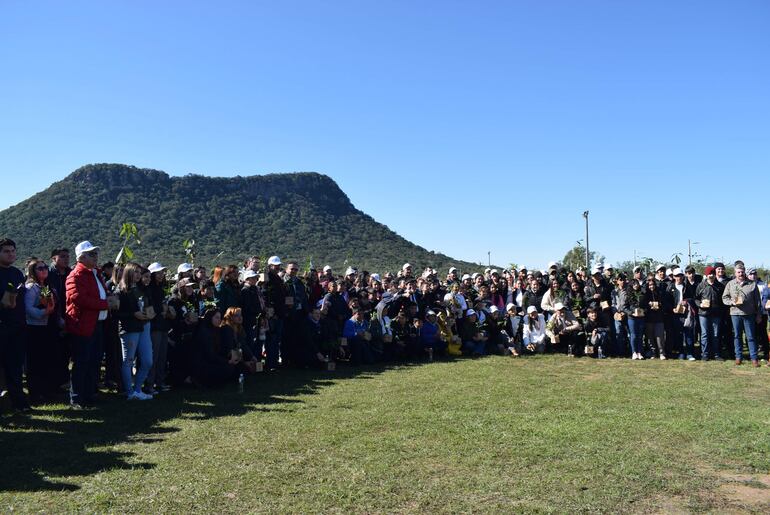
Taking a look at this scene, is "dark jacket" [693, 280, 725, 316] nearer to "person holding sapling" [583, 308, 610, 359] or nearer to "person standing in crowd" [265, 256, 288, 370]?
"person holding sapling" [583, 308, 610, 359]

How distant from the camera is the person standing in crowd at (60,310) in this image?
9313mm

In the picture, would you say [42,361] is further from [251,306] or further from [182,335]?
[251,306]

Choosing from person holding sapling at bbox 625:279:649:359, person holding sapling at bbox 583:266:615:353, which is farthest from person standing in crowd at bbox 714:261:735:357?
person holding sapling at bbox 583:266:615:353

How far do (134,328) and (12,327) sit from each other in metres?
1.53

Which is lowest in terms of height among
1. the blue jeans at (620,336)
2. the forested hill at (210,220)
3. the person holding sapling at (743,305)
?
the blue jeans at (620,336)

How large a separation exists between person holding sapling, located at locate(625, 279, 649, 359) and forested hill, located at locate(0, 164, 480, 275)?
31.3 metres

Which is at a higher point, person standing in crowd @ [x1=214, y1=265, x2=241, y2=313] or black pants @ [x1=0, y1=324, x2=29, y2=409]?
person standing in crowd @ [x1=214, y1=265, x2=241, y2=313]

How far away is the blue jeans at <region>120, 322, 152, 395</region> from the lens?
29.5 feet

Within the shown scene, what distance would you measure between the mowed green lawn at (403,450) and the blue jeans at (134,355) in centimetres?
36

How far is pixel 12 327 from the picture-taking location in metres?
8.18

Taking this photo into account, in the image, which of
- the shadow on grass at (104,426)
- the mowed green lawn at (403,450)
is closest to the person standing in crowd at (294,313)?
the shadow on grass at (104,426)

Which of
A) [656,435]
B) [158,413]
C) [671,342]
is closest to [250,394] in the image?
[158,413]

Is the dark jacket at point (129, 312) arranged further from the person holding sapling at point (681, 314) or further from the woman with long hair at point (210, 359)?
the person holding sapling at point (681, 314)

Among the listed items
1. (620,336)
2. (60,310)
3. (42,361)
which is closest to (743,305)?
(620,336)
